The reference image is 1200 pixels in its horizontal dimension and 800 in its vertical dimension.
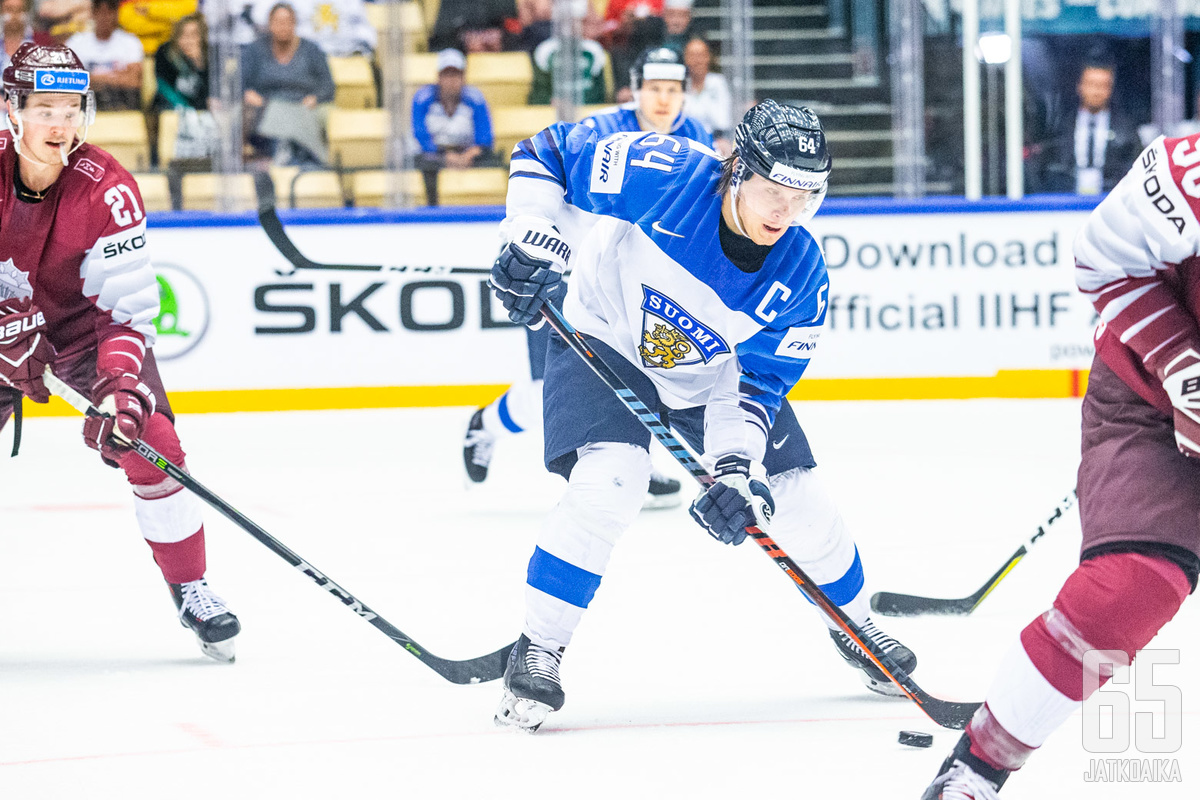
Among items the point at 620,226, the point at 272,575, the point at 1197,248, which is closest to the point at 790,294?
the point at 620,226

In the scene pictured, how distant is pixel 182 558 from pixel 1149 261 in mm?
1804

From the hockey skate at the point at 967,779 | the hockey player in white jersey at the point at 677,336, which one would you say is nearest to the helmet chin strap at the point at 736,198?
the hockey player in white jersey at the point at 677,336

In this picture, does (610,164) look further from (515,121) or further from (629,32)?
(629,32)

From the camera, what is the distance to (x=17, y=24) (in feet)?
22.2

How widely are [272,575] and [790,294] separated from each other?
172 cm

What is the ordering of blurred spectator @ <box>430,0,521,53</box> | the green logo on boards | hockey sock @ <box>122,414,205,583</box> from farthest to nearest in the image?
blurred spectator @ <box>430,0,521,53</box>
the green logo on boards
hockey sock @ <box>122,414,205,583</box>

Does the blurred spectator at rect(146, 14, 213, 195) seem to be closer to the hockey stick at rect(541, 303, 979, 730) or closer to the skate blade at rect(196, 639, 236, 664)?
the skate blade at rect(196, 639, 236, 664)

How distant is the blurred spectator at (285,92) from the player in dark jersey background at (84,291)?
13.1ft

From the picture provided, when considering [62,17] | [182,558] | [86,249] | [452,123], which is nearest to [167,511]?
[182,558]

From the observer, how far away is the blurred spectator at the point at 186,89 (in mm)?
6582

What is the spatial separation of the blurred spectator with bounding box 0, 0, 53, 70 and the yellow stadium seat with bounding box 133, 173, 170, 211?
0.91 metres

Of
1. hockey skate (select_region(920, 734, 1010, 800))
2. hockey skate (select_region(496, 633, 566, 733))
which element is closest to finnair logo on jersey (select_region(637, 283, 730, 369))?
hockey skate (select_region(496, 633, 566, 733))

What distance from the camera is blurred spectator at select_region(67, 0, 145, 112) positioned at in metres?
6.78

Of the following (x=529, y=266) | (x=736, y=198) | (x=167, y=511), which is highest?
→ (x=736, y=198)
